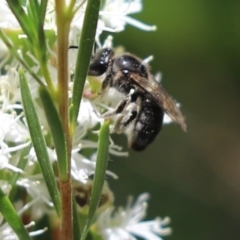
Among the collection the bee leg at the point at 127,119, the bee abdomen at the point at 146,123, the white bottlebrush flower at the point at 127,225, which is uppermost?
the bee leg at the point at 127,119

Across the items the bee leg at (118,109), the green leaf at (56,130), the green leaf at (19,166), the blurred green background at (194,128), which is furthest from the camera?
the blurred green background at (194,128)

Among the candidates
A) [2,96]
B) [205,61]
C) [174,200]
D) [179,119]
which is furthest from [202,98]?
[2,96]

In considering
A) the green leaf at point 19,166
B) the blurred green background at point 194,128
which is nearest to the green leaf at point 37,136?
the green leaf at point 19,166

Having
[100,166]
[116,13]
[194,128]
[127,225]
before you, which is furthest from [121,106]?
[194,128]

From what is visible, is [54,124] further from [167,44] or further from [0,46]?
[167,44]

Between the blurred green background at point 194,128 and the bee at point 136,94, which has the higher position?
the bee at point 136,94

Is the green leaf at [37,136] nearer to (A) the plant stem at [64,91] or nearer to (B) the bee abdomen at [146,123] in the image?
(A) the plant stem at [64,91]

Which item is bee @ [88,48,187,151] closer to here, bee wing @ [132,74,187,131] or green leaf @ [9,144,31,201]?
bee wing @ [132,74,187,131]
